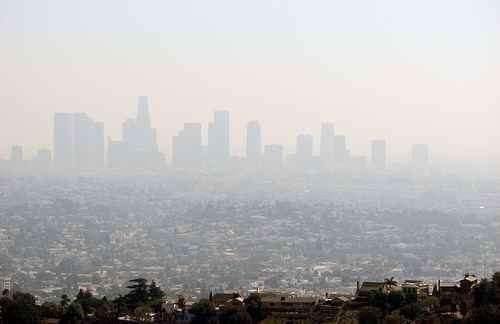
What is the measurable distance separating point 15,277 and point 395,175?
117 feet

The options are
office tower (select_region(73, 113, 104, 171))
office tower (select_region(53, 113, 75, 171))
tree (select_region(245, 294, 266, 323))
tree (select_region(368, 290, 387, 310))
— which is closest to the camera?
tree (select_region(368, 290, 387, 310))

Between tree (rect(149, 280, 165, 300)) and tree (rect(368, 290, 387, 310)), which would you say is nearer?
tree (rect(368, 290, 387, 310))

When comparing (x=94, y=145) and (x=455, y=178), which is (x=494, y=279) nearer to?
(x=455, y=178)

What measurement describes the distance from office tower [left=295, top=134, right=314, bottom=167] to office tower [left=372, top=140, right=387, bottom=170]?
4374 mm

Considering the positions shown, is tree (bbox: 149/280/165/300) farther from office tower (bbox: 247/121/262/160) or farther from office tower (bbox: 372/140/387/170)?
office tower (bbox: 247/121/262/160)

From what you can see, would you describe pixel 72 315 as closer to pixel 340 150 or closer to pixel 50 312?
pixel 50 312

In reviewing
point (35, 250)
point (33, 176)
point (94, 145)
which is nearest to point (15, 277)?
point (35, 250)

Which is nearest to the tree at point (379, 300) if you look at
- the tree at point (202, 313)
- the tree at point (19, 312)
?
the tree at point (202, 313)

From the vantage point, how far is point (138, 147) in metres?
78.6

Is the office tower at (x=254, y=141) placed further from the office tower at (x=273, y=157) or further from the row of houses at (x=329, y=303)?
the row of houses at (x=329, y=303)

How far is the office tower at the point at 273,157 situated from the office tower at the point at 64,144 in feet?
45.3

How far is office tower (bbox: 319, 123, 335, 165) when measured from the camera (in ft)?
234

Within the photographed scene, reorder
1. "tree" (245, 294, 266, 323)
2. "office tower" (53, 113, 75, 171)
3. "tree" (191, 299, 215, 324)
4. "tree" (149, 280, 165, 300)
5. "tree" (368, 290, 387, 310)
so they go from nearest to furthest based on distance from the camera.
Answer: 1. "tree" (368, 290, 387, 310)
2. "tree" (191, 299, 215, 324)
3. "tree" (245, 294, 266, 323)
4. "tree" (149, 280, 165, 300)
5. "office tower" (53, 113, 75, 171)

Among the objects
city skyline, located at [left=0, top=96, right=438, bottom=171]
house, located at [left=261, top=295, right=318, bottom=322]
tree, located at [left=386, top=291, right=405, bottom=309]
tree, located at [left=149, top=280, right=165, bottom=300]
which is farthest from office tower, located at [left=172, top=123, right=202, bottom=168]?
tree, located at [left=386, top=291, right=405, bottom=309]
